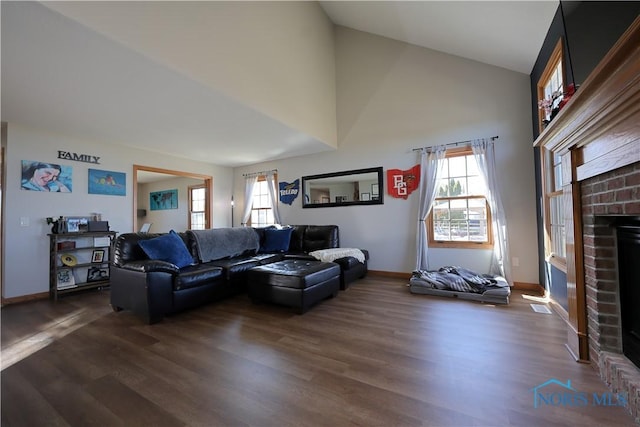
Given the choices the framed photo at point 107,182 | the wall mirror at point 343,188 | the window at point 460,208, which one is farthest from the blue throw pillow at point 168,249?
the window at point 460,208

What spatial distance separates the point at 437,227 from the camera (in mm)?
4223

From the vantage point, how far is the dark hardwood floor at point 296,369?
1.35 metres

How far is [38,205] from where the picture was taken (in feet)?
11.9

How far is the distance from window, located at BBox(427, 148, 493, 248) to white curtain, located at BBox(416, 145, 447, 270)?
155 mm

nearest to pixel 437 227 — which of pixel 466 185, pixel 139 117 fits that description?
pixel 466 185

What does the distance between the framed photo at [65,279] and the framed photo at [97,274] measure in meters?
0.20

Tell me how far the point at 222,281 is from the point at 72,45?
2.60m

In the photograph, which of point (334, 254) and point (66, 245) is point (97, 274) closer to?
point (66, 245)

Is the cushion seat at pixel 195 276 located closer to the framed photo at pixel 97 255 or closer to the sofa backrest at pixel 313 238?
the sofa backrest at pixel 313 238

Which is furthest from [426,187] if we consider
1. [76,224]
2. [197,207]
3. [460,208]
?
[197,207]

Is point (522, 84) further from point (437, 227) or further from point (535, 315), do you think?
point (535, 315)

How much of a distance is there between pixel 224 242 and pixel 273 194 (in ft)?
7.02

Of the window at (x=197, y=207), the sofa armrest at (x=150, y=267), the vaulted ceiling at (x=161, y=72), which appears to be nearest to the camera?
the vaulted ceiling at (x=161, y=72)

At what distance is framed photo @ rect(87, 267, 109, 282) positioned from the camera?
13.0ft
